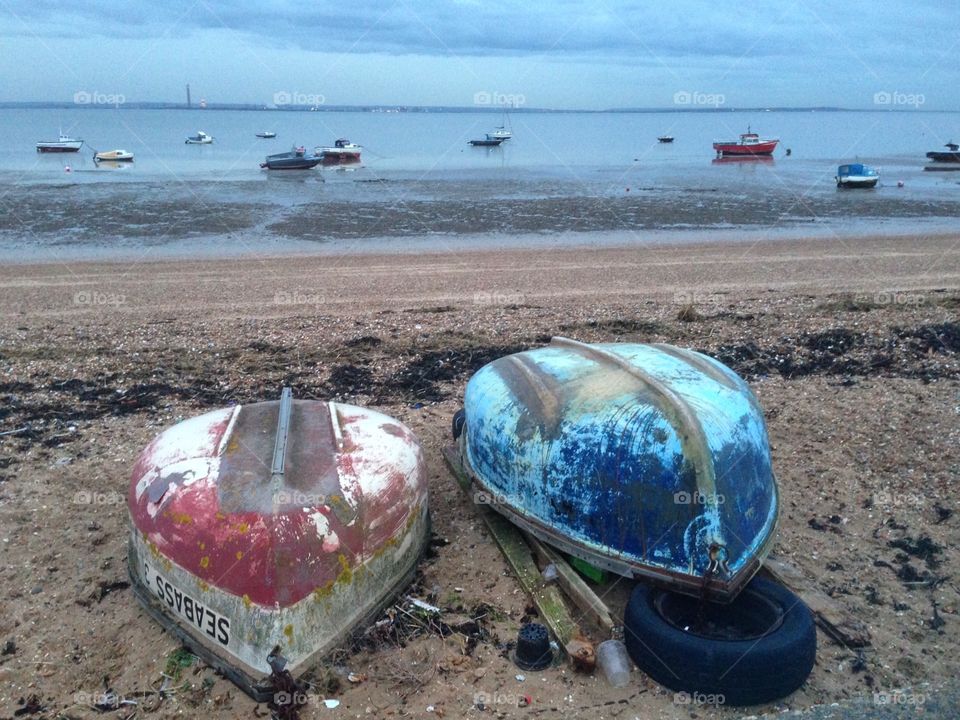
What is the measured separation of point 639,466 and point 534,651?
4.44ft

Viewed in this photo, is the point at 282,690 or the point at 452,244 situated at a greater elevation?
the point at 282,690

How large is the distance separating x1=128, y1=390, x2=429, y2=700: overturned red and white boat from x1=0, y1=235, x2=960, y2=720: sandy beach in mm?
247

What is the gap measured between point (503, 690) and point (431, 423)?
4.07m

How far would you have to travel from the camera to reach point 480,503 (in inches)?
257

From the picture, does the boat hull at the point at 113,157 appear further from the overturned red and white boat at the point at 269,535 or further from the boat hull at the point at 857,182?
the overturned red and white boat at the point at 269,535

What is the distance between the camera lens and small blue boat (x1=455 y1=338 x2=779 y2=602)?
5.11 metres

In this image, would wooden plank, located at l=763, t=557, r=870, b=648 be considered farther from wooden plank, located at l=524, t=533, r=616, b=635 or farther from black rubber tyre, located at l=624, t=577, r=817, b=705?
wooden plank, located at l=524, t=533, r=616, b=635

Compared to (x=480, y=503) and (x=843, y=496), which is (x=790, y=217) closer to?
(x=843, y=496)

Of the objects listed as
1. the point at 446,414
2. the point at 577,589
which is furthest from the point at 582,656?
the point at 446,414

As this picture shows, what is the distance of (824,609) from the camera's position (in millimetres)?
5574

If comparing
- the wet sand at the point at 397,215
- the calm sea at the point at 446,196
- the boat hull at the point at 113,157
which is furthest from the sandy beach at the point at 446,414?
the boat hull at the point at 113,157

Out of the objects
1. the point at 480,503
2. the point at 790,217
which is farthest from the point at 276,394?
the point at 790,217

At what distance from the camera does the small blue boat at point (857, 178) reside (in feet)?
126

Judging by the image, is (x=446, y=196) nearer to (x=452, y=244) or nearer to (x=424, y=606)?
(x=452, y=244)
